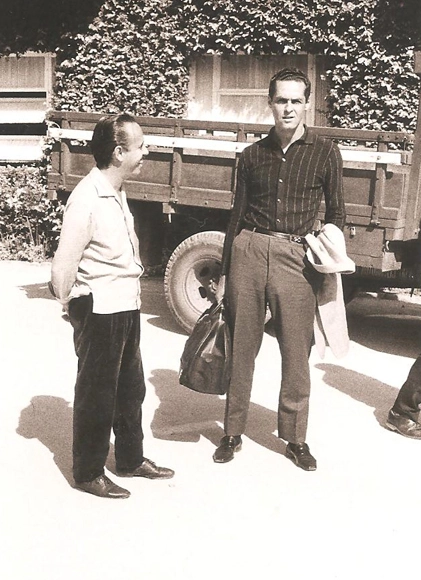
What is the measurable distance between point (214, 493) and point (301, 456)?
629mm

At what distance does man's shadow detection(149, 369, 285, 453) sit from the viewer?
487 centimetres

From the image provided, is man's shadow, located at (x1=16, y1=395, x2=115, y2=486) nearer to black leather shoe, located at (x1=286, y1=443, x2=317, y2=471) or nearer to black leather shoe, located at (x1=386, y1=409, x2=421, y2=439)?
black leather shoe, located at (x1=286, y1=443, x2=317, y2=471)

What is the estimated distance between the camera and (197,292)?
7.41m

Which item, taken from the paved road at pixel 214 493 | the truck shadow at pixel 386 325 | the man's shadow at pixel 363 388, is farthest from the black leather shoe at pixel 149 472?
the truck shadow at pixel 386 325

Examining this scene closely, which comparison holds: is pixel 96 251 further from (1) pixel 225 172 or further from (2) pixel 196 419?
(1) pixel 225 172

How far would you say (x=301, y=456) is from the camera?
441cm

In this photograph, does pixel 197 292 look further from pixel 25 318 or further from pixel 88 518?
pixel 88 518

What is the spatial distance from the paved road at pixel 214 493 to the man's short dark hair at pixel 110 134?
1.62 m

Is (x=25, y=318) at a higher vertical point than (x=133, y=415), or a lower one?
lower

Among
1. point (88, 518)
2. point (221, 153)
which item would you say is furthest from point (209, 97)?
point (88, 518)

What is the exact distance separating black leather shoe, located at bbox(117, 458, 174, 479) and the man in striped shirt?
352 millimetres

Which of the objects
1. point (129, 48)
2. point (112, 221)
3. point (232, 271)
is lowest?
point (232, 271)

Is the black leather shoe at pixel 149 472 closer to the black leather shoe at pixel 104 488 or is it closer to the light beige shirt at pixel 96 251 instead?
the black leather shoe at pixel 104 488

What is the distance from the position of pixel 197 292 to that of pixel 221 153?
1.24 meters
